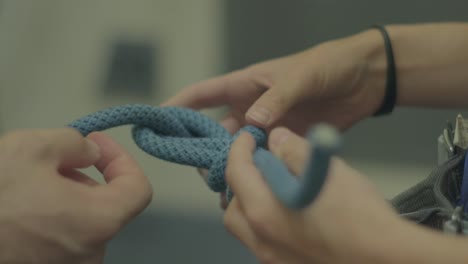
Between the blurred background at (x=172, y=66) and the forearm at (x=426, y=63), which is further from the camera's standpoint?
the blurred background at (x=172, y=66)

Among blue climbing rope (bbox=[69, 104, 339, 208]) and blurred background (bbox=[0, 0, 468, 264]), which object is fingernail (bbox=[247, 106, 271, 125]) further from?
blurred background (bbox=[0, 0, 468, 264])

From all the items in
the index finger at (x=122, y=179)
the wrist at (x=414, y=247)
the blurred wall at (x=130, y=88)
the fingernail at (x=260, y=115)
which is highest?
the wrist at (x=414, y=247)

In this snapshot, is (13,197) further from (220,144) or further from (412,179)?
(412,179)

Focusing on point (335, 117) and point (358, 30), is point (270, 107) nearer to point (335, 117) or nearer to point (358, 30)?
point (335, 117)

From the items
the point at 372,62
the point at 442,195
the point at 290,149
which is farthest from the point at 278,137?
the point at 372,62

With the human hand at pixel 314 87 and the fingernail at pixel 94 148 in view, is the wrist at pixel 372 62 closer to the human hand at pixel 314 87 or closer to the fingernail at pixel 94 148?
the human hand at pixel 314 87

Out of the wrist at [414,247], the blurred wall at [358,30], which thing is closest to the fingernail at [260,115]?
the wrist at [414,247]

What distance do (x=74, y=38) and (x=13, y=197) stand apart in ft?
2.27

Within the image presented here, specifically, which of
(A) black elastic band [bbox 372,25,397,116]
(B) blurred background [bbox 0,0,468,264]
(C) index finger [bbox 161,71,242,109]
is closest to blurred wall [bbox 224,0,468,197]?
(B) blurred background [bbox 0,0,468,264]

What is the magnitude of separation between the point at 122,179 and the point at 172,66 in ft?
1.91

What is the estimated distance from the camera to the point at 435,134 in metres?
0.87

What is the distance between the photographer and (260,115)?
51 cm

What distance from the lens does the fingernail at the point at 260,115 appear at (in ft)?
1.68

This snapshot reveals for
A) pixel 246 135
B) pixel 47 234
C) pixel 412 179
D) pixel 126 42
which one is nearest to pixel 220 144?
pixel 246 135
